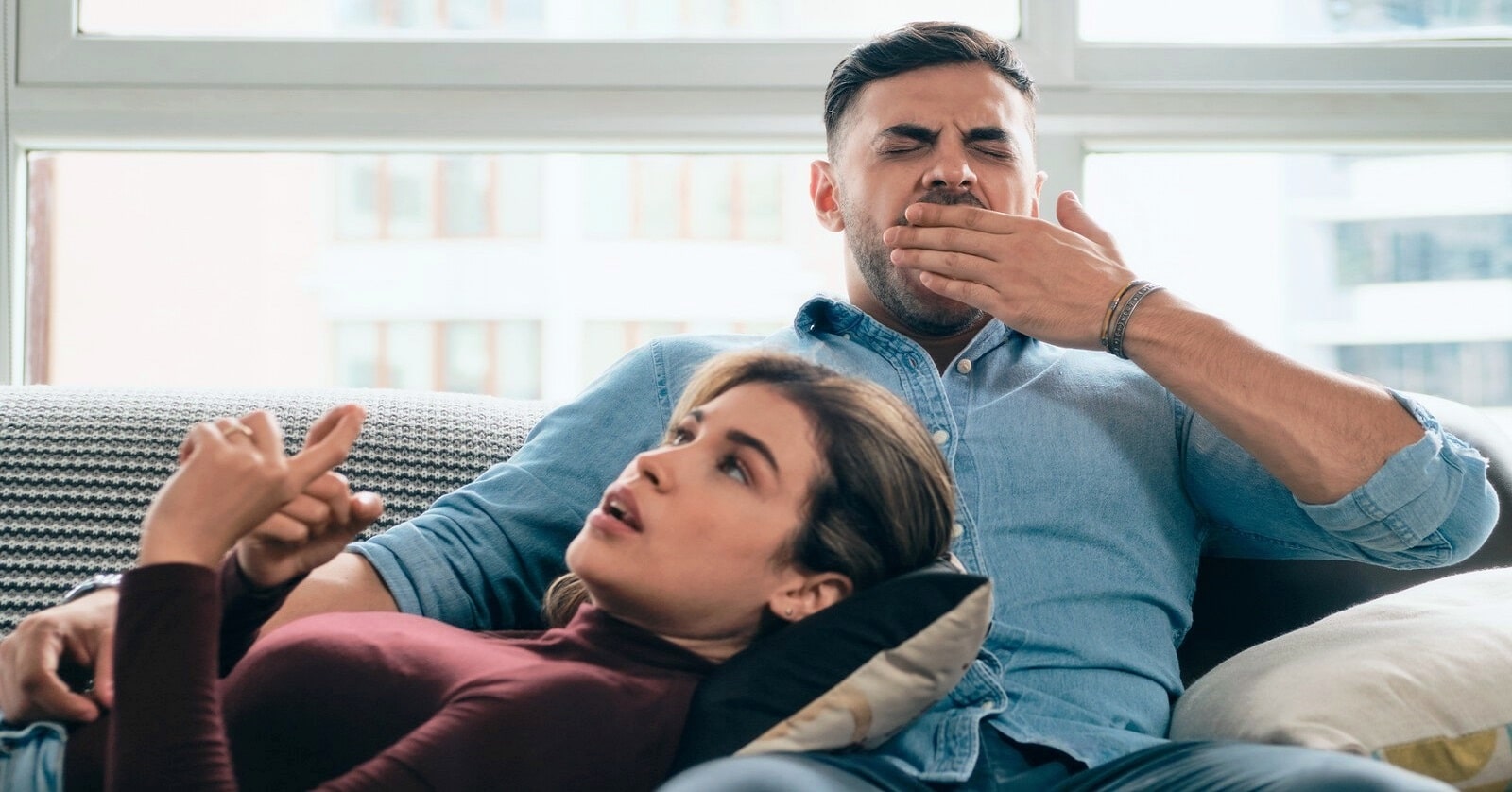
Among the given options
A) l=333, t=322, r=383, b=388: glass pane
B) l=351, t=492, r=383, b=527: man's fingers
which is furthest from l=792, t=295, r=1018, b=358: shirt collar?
l=333, t=322, r=383, b=388: glass pane

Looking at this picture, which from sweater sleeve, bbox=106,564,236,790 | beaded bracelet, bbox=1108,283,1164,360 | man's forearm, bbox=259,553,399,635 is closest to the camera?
sweater sleeve, bbox=106,564,236,790

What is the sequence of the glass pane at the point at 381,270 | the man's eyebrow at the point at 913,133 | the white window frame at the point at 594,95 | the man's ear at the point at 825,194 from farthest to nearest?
1. the glass pane at the point at 381,270
2. the white window frame at the point at 594,95
3. the man's ear at the point at 825,194
4. the man's eyebrow at the point at 913,133

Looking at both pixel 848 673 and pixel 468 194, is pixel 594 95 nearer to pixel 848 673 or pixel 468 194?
pixel 468 194

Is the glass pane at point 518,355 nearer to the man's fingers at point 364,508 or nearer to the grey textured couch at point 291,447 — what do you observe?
the grey textured couch at point 291,447

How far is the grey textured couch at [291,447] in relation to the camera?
1.41 m

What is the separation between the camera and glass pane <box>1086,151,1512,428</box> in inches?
86.0

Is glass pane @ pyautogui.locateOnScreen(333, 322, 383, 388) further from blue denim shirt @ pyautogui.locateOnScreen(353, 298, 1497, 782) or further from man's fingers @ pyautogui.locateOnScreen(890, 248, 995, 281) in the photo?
man's fingers @ pyautogui.locateOnScreen(890, 248, 995, 281)

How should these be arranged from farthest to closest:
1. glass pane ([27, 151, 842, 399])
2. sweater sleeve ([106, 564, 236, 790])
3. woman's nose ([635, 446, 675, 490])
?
glass pane ([27, 151, 842, 399]), woman's nose ([635, 446, 675, 490]), sweater sleeve ([106, 564, 236, 790])

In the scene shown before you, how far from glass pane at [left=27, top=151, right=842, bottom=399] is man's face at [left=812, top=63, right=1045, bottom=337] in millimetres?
525

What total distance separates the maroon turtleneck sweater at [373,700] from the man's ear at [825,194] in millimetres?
810

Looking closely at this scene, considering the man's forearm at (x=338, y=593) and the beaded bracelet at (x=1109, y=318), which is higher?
the beaded bracelet at (x=1109, y=318)

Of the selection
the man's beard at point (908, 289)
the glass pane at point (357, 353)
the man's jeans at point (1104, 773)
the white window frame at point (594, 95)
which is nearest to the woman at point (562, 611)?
Result: the man's jeans at point (1104, 773)

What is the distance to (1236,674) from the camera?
48.2 inches

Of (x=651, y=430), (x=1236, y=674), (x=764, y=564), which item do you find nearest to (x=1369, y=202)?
(x=1236, y=674)
